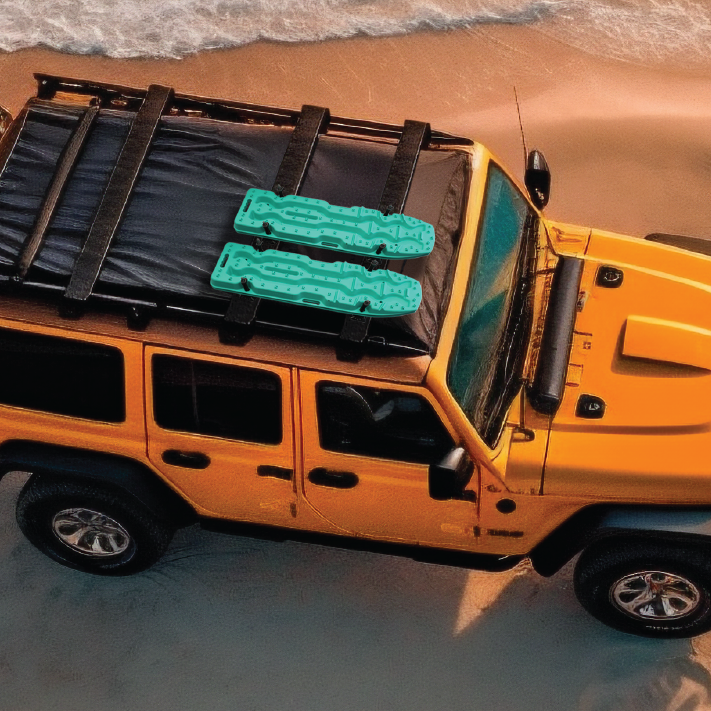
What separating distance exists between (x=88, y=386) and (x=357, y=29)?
592 cm

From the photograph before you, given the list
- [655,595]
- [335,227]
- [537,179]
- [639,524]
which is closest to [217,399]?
[335,227]

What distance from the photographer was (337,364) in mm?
3922

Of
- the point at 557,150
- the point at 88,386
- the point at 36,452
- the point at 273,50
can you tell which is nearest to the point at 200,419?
the point at 88,386

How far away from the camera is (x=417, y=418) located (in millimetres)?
4051

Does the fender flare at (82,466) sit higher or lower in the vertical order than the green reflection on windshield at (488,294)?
lower

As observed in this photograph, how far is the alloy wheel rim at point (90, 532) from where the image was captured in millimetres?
4832

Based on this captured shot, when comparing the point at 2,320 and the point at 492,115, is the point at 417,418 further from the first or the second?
the point at 492,115

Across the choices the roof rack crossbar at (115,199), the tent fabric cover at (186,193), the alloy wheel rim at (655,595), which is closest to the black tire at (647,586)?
the alloy wheel rim at (655,595)

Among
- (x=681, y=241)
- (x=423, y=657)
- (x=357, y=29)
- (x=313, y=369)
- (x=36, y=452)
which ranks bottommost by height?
(x=423, y=657)

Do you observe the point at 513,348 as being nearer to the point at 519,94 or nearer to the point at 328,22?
the point at 519,94

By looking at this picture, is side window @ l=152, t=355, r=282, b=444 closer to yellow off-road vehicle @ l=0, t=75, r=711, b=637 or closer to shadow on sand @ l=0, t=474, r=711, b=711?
yellow off-road vehicle @ l=0, t=75, r=711, b=637

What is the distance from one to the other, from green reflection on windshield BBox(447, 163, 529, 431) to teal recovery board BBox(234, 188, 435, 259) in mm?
394

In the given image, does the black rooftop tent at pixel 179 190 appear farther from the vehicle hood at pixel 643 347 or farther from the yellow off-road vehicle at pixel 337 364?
the vehicle hood at pixel 643 347

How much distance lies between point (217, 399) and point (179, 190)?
0.97 metres
